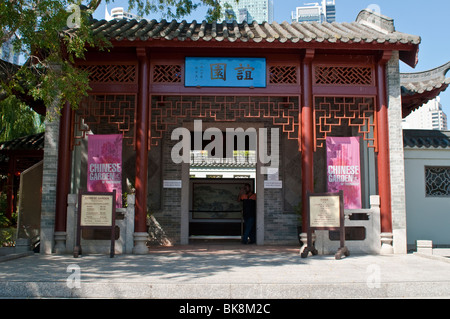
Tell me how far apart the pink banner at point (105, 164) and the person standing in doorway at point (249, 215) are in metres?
3.07

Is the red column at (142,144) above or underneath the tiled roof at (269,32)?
underneath

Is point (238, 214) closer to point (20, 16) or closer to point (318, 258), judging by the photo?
point (318, 258)

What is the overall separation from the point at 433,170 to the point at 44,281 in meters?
8.08

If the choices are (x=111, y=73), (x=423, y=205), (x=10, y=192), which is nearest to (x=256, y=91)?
(x=111, y=73)

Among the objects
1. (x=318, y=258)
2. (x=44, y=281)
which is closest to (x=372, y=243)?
(x=318, y=258)

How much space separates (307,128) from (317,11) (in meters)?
144

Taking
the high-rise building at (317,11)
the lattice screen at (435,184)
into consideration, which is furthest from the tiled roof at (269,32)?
the high-rise building at (317,11)

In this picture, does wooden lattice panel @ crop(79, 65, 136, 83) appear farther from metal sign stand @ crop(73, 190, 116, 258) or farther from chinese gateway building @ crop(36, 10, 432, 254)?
metal sign stand @ crop(73, 190, 116, 258)

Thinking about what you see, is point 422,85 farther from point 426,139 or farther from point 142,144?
point 142,144

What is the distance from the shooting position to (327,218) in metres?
7.11

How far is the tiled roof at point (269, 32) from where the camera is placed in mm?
7562

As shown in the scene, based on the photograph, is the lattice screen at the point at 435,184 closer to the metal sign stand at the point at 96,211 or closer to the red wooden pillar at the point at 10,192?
the metal sign stand at the point at 96,211

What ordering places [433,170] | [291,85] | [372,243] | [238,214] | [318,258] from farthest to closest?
[238,214]
[433,170]
[291,85]
[372,243]
[318,258]

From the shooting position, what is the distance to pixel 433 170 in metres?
9.48
